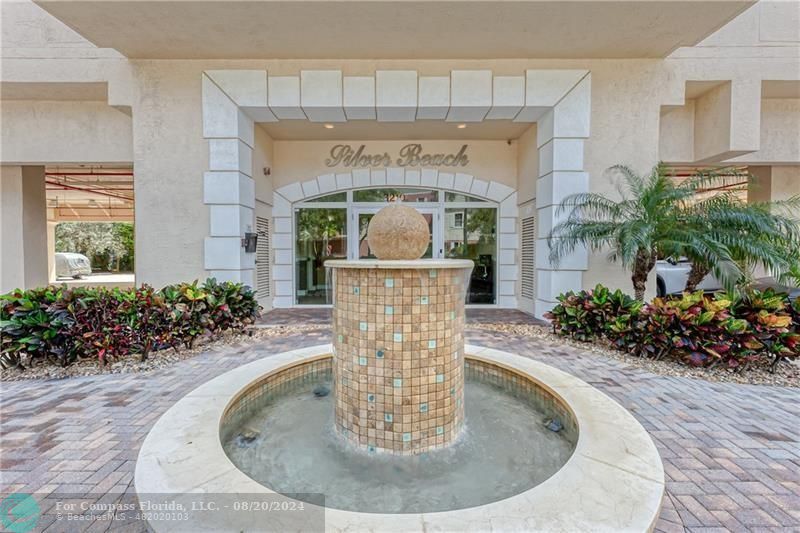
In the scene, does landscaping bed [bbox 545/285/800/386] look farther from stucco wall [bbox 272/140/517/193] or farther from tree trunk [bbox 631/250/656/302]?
stucco wall [bbox 272/140/517/193]

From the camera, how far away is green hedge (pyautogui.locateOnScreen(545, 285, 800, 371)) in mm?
3736

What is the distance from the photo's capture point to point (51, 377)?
3.53 metres

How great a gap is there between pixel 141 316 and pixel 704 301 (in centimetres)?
639

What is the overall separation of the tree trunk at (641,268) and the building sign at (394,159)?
402 cm

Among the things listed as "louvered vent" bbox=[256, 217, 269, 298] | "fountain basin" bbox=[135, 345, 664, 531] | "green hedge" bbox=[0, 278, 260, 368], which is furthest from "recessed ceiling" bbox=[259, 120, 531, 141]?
"fountain basin" bbox=[135, 345, 664, 531]

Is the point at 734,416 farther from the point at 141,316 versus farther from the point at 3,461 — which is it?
the point at 141,316

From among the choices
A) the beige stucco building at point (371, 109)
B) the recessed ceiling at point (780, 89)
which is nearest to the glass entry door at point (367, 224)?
the beige stucco building at point (371, 109)

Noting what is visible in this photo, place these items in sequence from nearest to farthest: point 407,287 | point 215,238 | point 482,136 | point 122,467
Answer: point 122,467
point 407,287
point 215,238
point 482,136

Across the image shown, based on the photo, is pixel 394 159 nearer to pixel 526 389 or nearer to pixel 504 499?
pixel 526 389

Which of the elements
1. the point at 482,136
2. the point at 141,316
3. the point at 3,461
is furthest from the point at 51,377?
the point at 482,136

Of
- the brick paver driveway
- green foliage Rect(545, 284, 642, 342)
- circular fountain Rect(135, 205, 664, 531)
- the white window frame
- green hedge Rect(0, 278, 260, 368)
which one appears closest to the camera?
circular fountain Rect(135, 205, 664, 531)

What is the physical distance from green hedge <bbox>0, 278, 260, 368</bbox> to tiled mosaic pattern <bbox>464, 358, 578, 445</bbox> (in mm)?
3420

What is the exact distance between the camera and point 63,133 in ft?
23.9

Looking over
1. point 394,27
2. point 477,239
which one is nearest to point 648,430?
point 394,27
